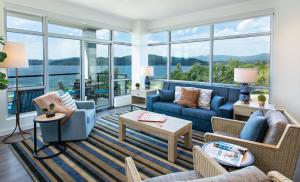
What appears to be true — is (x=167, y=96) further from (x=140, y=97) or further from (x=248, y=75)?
(x=248, y=75)

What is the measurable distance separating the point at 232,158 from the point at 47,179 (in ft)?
6.78

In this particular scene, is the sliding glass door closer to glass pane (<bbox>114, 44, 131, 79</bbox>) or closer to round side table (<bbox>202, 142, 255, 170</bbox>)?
glass pane (<bbox>114, 44, 131, 79</bbox>)

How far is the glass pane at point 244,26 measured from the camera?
13.5 feet

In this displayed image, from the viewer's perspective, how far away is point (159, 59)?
6230mm

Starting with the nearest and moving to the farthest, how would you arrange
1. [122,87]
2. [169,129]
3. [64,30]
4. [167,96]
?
[169,129] → [64,30] → [167,96] → [122,87]

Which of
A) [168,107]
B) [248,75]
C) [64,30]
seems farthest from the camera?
[64,30]

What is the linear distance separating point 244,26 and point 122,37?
138 inches

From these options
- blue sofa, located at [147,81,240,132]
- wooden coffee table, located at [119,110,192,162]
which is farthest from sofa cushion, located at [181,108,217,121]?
wooden coffee table, located at [119,110,192,162]

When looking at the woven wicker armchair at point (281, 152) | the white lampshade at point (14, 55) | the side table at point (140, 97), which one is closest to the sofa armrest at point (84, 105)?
the white lampshade at point (14, 55)

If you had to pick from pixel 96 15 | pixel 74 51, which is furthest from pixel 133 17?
pixel 74 51

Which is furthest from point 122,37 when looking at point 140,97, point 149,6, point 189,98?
point 189,98

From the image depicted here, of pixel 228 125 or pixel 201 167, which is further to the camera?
pixel 228 125

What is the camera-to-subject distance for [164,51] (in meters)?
6.05

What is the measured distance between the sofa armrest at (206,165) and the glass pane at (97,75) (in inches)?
170
